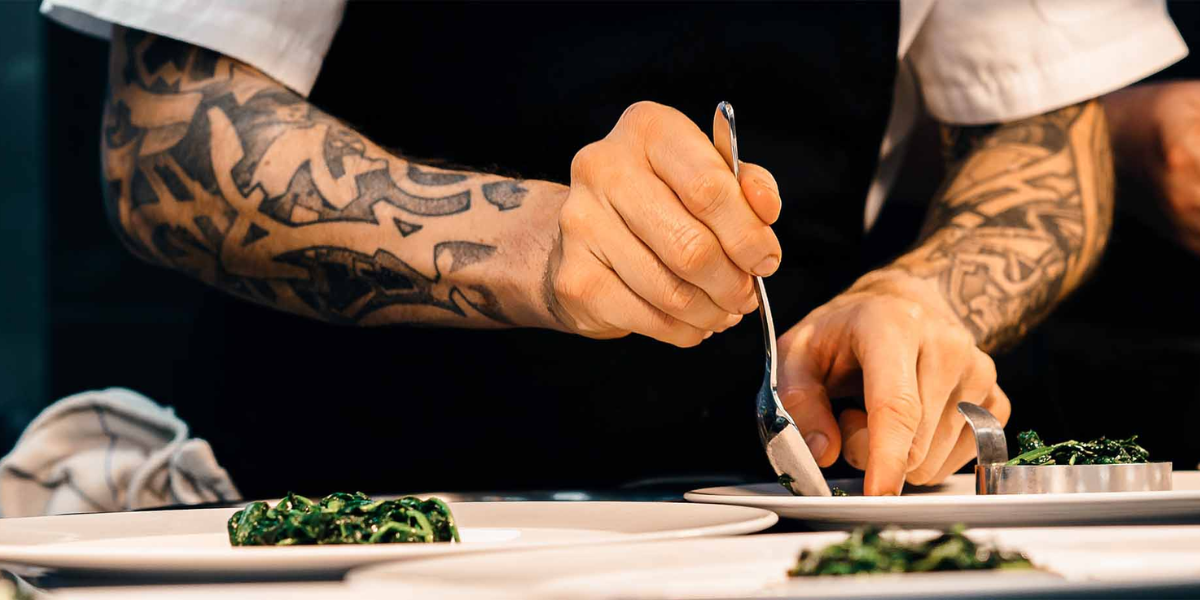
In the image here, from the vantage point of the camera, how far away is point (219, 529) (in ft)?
2.21

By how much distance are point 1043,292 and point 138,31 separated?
1147 mm

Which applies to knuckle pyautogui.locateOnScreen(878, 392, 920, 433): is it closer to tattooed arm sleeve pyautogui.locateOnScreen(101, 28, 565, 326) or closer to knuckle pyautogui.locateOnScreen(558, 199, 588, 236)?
knuckle pyautogui.locateOnScreen(558, 199, 588, 236)

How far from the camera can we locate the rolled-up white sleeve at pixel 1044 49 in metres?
1.53

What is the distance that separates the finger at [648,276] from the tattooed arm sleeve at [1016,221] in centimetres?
54

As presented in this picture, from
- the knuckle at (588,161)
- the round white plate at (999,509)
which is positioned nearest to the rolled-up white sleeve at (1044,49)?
the knuckle at (588,161)

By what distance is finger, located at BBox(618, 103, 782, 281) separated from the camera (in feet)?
2.58

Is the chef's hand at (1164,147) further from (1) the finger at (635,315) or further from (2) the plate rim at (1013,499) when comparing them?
(2) the plate rim at (1013,499)

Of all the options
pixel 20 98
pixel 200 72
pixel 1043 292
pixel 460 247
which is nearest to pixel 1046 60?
pixel 1043 292

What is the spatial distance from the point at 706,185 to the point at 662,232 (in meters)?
0.06

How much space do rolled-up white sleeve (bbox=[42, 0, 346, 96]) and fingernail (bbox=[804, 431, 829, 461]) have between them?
75 centimetres

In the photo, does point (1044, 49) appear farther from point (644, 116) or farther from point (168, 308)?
point (168, 308)

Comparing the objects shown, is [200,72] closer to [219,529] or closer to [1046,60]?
[219,529]

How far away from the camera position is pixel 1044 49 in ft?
5.02

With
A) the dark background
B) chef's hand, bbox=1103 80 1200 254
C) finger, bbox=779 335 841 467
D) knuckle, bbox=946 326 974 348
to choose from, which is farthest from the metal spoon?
the dark background
